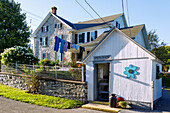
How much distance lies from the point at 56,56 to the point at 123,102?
16.5 meters

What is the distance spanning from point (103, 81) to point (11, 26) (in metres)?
19.7

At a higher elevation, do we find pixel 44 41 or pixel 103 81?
pixel 44 41

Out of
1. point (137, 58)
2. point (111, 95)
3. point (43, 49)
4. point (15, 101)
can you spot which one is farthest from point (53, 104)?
point (43, 49)

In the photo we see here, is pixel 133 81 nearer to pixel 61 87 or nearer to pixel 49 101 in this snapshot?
pixel 61 87

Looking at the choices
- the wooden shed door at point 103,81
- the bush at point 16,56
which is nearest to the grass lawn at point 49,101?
the wooden shed door at point 103,81

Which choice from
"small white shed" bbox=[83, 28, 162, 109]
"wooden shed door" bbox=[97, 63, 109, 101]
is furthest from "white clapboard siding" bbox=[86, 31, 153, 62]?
"wooden shed door" bbox=[97, 63, 109, 101]

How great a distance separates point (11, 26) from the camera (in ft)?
73.7

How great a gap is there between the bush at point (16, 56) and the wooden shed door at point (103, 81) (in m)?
9.64

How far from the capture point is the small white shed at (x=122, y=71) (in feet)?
24.1

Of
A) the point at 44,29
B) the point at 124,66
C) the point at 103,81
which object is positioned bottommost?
the point at 103,81

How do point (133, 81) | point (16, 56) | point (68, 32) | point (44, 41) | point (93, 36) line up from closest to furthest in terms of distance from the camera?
point (133, 81)
point (16, 56)
point (93, 36)
point (68, 32)
point (44, 41)

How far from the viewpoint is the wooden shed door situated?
905 cm

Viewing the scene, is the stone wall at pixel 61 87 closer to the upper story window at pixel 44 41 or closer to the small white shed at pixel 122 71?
the small white shed at pixel 122 71

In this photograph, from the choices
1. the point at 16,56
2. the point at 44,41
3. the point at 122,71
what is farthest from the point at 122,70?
the point at 44,41
